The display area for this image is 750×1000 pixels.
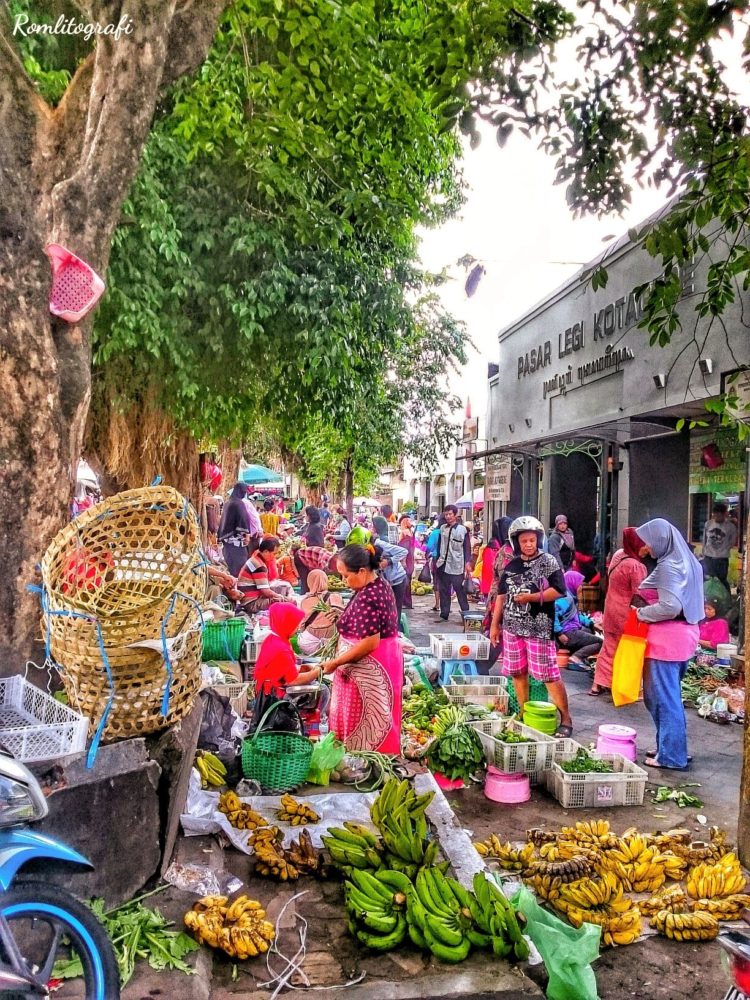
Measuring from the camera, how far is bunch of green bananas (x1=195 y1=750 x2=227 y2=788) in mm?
4434

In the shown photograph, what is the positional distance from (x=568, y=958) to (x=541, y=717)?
3.31 metres

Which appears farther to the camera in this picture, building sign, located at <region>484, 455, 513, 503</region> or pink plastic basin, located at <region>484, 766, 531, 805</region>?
building sign, located at <region>484, 455, 513, 503</region>

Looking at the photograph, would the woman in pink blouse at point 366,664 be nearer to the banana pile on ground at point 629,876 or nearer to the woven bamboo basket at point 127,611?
the banana pile on ground at point 629,876

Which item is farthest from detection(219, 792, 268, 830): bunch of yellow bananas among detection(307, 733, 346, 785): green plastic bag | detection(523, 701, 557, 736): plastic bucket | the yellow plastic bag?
the yellow plastic bag

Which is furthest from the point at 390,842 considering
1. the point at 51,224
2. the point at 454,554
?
the point at 454,554

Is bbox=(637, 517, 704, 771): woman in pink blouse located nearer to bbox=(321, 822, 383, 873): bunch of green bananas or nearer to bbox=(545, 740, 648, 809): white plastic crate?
bbox=(545, 740, 648, 809): white plastic crate

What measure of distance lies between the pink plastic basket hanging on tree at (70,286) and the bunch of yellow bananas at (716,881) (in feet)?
14.6

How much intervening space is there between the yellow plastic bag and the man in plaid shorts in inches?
18.9

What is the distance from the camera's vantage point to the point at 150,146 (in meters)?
8.15

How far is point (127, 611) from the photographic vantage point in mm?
3270

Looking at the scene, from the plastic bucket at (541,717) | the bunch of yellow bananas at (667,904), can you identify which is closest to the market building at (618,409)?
the plastic bucket at (541,717)

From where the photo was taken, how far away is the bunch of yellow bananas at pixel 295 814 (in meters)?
4.14

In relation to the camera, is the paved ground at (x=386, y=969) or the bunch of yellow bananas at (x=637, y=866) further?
the bunch of yellow bananas at (x=637, y=866)

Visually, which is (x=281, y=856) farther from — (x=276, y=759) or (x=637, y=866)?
(x=637, y=866)
